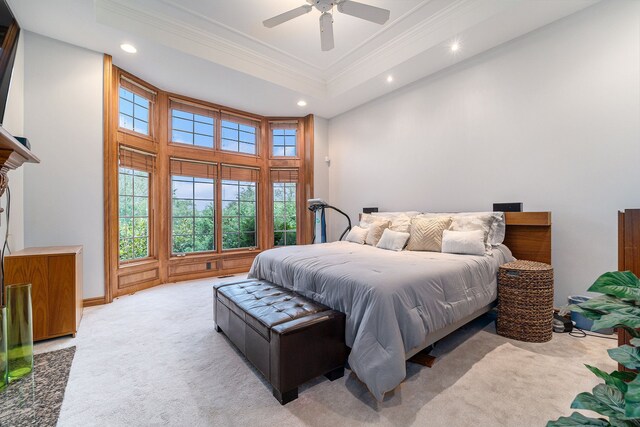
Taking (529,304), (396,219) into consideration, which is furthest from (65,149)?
(529,304)

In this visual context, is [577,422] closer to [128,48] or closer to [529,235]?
[529,235]

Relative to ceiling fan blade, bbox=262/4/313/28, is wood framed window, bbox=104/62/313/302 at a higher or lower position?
lower

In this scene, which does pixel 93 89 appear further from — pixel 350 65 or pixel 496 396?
pixel 496 396

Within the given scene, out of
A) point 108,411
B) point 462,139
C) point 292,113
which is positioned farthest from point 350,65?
point 108,411

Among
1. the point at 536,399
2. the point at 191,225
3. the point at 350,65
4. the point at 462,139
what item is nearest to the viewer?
the point at 536,399

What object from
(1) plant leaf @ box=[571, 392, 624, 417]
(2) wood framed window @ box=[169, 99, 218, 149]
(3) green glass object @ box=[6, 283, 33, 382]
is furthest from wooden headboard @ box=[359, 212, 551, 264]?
(2) wood framed window @ box=[169, 99, 218, 149]

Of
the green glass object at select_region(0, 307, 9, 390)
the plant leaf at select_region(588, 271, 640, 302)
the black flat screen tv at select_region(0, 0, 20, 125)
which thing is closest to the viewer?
the plant leaf at select_region(588, 271, 640, 302)

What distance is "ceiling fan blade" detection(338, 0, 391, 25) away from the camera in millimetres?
2527

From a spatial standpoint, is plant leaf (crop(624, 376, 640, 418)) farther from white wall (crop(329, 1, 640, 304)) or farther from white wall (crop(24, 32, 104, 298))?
white wall (crop(24, 32, 104, 298))

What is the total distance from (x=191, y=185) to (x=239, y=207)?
37.0 inches

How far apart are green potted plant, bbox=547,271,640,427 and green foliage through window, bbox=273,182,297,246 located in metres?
5.02

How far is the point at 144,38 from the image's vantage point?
10.4ft

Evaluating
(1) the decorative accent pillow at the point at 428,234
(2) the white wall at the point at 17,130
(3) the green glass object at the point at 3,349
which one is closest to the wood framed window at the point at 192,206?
(2) the white wall at the point at 17,130

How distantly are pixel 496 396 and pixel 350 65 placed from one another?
14.6ft
